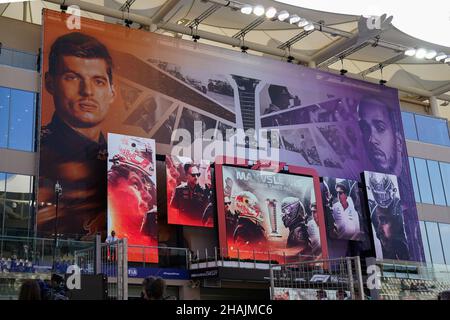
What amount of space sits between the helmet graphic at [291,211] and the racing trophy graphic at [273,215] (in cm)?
39

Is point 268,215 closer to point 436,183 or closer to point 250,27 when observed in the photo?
point 250,27

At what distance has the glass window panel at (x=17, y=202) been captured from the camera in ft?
65.1

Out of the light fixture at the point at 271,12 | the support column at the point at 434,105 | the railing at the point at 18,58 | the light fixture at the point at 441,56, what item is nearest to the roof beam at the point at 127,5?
the railing at the point at 18,58

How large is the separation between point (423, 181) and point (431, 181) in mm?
699

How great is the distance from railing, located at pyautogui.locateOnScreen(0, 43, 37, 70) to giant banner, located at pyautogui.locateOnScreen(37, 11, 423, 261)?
730mm

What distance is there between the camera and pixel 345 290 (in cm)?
851

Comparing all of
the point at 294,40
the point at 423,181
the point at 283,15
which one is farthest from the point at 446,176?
the point at 283,15

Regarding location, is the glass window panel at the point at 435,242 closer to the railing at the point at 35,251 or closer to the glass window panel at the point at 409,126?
the glass window panel at the point at 409,126

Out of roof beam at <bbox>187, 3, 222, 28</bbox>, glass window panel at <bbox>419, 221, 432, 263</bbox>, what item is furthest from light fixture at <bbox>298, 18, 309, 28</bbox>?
glass window panel at <bbox>419, 221, 432, 263</bbox>

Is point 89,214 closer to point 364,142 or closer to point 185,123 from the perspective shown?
point 185,123

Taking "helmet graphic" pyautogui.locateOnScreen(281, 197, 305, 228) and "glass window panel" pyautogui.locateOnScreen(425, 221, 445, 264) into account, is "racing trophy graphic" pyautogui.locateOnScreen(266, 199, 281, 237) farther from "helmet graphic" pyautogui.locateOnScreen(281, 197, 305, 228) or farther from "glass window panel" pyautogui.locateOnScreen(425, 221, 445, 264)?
"glass window panel" pyautogui.locateOnScreen(425, 221, 445, 264)

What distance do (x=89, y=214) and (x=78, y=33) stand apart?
22.9ft

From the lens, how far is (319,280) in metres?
8.87
